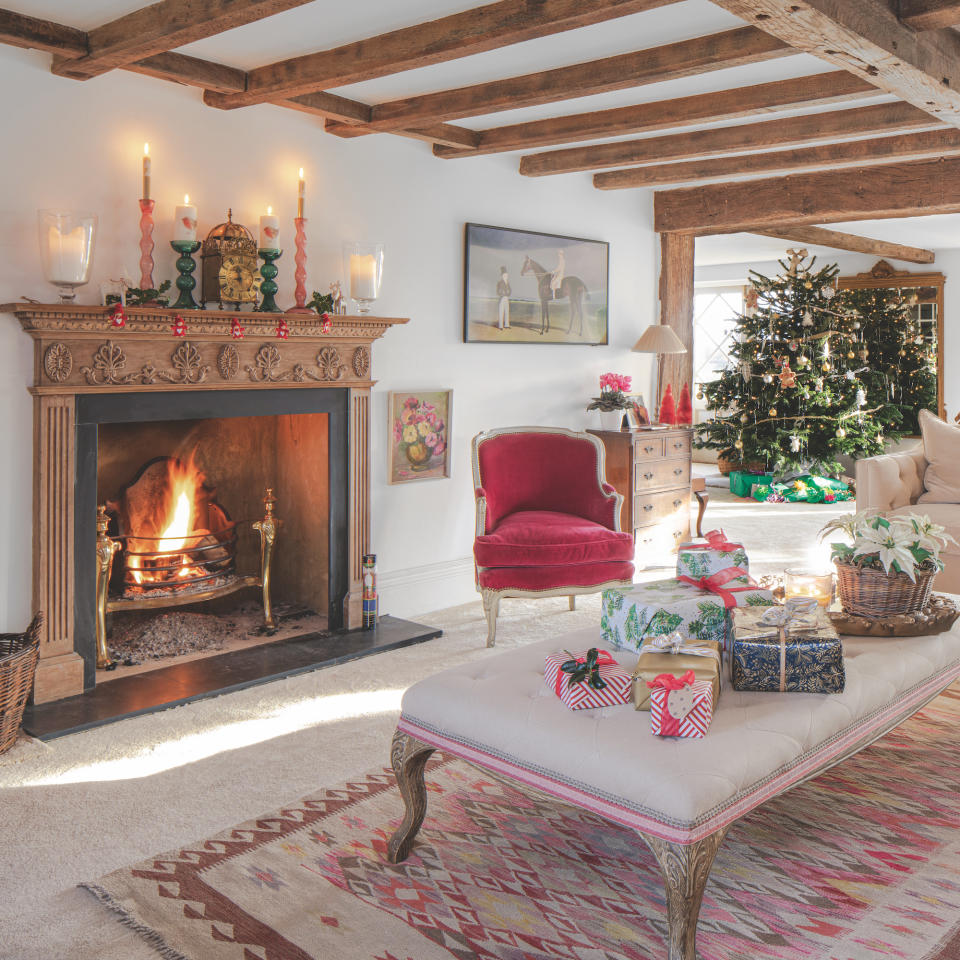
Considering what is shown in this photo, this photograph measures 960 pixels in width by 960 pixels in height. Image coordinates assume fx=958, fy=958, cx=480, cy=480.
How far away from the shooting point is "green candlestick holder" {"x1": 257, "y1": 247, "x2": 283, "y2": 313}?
Answer: 4.09 m

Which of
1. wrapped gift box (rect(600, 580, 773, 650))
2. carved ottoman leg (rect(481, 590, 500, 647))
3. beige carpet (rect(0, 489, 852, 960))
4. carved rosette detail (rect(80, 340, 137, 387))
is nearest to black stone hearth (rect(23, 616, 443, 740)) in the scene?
beige carpet (rect(0, 489, 852, 960))

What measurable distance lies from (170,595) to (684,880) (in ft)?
9.52

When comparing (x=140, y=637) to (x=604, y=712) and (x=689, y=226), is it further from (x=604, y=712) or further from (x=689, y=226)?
(x=689, y=226)

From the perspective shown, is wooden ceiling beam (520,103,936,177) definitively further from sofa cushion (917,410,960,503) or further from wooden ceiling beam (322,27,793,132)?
sofa cushion (917,410,960,503)

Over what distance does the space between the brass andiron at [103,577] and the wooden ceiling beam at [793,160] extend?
3.59 meters

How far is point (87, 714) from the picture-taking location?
3.48 m

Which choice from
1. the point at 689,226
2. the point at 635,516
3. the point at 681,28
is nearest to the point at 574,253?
the point at 689,226

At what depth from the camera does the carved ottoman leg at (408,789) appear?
2490mm

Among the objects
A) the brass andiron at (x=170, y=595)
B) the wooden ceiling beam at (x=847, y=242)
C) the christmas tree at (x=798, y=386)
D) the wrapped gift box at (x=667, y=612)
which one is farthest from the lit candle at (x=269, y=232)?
the christmas tree at (x=798, y=386)

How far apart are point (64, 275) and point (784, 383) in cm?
648

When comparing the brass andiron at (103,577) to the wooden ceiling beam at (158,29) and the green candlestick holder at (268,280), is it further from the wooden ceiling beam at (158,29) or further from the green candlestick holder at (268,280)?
the wooden ceiling beam at (158,29)

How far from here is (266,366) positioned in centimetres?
416

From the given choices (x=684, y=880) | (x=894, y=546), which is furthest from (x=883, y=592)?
(x=684, y=880)

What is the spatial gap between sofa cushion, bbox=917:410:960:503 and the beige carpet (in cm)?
261
